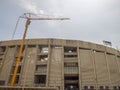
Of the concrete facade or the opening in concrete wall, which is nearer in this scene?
the concrete facade

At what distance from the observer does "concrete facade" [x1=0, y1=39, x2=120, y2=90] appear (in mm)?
47500

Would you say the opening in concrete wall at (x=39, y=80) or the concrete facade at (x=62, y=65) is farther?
the opening in concrete wall at (x=39, y=80)

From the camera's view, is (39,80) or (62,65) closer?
(62,65)

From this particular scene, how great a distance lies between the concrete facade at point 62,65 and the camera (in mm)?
47500

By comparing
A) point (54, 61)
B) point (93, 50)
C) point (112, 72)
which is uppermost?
point (93, 50)

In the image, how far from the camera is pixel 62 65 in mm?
49250

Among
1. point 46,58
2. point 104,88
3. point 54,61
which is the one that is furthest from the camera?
point 46,58

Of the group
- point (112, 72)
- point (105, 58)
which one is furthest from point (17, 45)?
point (112, 72)

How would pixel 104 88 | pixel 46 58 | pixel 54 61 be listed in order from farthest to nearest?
pixel 46 58
pixel 54 61
pixel 104 88

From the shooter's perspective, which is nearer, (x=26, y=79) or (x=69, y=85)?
(x=26, y=79)

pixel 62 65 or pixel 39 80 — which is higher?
pixel 62 65

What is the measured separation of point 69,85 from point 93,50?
18804mm

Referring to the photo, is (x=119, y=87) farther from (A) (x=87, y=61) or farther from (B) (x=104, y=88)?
(A) (x=87, y=61)

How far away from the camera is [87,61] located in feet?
169
